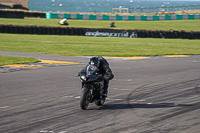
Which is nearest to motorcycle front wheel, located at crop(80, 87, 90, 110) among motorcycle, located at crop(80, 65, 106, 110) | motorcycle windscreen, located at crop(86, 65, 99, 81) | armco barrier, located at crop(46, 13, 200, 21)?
motorcycle, located at crop(80, 65, 106, 110)

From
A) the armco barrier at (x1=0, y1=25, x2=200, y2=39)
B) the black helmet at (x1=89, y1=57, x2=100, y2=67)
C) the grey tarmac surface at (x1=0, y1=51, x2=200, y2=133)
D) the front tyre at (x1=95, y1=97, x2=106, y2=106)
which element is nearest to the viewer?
the grey tarmac surface at (x1=0, y1=51, x2=200, y2=133)

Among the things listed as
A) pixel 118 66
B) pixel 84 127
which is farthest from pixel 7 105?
pixel 118 66

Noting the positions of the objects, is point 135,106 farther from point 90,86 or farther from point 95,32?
point 95,32

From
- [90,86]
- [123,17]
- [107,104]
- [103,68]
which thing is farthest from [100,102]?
[123,17]

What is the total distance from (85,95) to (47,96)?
7.12ft

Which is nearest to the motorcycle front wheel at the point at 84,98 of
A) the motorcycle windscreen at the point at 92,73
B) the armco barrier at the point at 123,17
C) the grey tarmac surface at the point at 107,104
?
the grey tarmac surface at the point at 107,104

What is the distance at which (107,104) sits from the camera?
29.8 ft

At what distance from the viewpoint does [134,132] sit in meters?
6.42

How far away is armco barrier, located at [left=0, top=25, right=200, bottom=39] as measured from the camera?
37281 millimetres

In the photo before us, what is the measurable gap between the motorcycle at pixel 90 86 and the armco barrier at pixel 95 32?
29582mm

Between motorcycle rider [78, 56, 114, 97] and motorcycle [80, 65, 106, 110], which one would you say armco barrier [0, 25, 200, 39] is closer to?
motorcycle rider [78, 56, 114, 97]

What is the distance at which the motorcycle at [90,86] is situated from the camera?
8.16 meters

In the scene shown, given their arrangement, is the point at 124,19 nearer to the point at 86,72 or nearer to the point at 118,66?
the point at 118,66

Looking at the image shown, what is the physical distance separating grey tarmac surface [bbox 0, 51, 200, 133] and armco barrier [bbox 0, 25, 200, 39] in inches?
899
